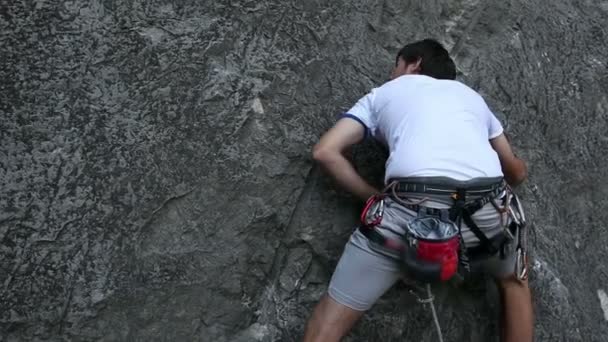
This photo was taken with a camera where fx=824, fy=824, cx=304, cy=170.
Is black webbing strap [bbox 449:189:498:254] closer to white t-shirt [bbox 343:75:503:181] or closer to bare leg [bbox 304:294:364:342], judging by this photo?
white t-shirt [bbox 343:75:503:181]

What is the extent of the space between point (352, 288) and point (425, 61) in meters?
1.24

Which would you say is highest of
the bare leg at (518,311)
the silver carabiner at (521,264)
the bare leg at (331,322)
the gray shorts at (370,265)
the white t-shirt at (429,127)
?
the white t-shirt at (429,127)

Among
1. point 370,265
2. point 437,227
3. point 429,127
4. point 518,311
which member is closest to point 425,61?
point 429,127

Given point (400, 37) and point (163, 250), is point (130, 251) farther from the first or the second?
point (400, 37)

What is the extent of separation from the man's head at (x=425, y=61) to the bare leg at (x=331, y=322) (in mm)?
1255

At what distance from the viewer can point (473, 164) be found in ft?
12.6

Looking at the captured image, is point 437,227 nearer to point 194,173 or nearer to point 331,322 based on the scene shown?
point 331,322

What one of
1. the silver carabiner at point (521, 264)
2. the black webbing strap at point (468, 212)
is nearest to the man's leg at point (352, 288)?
the black webbing strap at point (468, 212)

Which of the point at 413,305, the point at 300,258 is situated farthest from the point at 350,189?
the point at 413,305

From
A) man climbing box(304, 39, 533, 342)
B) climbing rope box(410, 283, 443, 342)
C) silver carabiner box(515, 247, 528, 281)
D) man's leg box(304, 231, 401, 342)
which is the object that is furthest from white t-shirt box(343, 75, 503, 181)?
climbing rope box(410, 283, 443, 342)

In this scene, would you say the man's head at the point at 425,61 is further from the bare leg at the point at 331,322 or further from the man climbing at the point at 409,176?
the bare leg at the point at 331,322

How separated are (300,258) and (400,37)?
1.45m

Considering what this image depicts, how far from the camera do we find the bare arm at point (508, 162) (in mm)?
4309

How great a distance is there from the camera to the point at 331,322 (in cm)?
387
